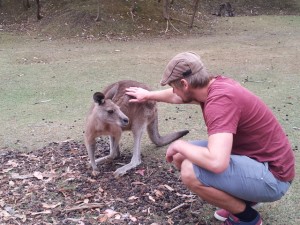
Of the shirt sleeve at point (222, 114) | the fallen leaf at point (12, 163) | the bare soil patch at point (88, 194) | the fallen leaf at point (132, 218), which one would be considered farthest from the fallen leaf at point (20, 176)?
the shirt sleeve at point (222, 114)

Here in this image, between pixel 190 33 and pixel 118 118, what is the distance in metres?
6.34

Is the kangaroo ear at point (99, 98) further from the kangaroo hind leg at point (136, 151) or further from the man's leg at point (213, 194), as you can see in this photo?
the man's leg at point (213, 194)

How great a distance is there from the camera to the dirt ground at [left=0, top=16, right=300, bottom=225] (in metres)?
2.56

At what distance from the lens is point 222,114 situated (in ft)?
6.51

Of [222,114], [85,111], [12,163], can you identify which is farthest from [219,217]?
[85,111]

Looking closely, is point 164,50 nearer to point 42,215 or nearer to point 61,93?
point 61,93

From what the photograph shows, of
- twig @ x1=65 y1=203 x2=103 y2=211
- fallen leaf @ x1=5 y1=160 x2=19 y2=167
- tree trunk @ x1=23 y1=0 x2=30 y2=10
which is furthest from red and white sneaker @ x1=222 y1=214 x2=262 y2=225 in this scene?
tree trunk @ x1=23 y1=0 x2=30 y2=10

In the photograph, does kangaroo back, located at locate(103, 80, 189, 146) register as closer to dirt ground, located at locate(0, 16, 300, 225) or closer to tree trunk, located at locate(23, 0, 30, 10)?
dirt ground, located at locate(0, 16, 300, 225)

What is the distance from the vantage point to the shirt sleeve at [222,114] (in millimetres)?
1962

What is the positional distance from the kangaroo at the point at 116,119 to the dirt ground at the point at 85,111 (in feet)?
0.32

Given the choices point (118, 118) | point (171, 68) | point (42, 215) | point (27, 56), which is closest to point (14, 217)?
point (42, 215)

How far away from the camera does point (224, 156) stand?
1.95 meters

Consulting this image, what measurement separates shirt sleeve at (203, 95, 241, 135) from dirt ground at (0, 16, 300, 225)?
75cm

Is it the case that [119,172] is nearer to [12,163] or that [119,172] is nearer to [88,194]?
[88,194]
